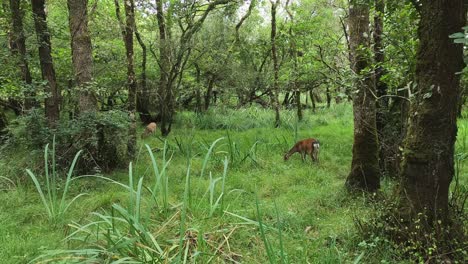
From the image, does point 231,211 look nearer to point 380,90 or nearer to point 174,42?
point 380,90

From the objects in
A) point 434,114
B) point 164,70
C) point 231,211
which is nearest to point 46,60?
point 164,70

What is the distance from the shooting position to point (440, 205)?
124 inches

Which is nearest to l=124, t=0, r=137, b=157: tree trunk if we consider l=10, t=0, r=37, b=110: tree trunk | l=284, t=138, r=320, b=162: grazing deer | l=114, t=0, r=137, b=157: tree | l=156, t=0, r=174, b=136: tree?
l=114, t=0, r=137, b=157: tree

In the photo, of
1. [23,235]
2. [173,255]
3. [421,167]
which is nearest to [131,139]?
[23,235]

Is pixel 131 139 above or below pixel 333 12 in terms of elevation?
below

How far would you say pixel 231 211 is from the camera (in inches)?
164

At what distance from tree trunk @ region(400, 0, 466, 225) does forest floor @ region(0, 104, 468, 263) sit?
579mm

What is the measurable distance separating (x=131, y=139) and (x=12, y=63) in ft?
9.95

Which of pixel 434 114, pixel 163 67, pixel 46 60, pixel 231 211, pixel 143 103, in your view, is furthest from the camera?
pixel 143 103

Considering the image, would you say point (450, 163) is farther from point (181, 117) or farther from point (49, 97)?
point (181, 117)

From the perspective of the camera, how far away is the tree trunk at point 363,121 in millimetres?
5008

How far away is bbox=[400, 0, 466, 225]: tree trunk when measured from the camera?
2.90 meters

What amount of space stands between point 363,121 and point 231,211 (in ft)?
7.32

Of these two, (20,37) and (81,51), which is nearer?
(81,51)
